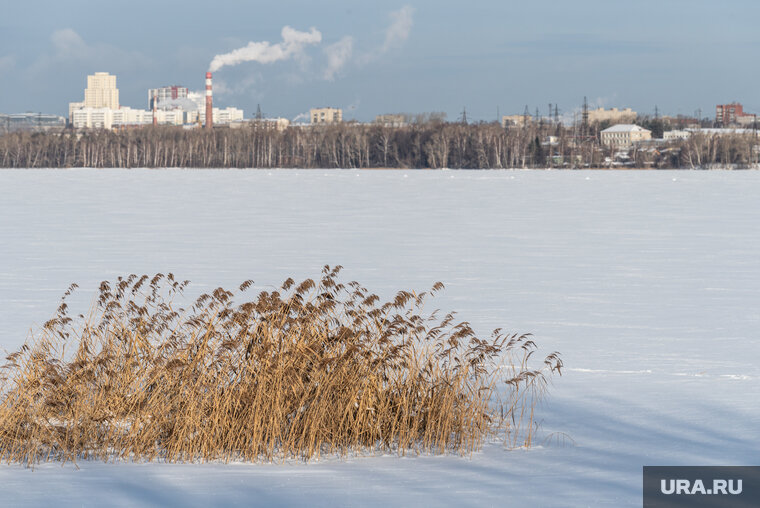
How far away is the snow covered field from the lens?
5852 mm

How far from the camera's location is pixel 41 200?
133ft

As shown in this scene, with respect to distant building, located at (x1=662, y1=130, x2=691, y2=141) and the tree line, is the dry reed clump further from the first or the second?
distant building, located at (x1=662, y1=130, x2=691, y2=141)

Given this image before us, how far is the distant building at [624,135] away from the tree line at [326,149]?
1862 centimetres

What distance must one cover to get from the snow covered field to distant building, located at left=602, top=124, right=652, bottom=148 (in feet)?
392

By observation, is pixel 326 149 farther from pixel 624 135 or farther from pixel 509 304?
pixel 509 304

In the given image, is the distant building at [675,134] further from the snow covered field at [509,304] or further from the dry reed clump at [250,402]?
the dry reed clump at [250,402]

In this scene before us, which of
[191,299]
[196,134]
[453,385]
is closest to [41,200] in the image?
[191,299]

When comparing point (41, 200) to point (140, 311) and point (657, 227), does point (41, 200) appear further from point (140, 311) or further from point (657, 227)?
point (140, 311)

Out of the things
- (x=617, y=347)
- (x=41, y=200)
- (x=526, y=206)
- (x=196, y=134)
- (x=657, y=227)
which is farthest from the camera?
(x=196, y=134)

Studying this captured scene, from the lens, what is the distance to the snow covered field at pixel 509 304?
5.85 metres

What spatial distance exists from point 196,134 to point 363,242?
112174mm

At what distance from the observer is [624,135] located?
154 meters

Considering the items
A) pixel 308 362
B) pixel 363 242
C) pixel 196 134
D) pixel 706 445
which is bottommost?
pixel 706 445

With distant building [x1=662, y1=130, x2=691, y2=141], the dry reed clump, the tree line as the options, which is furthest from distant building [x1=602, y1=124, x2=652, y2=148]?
the dry reed clump
